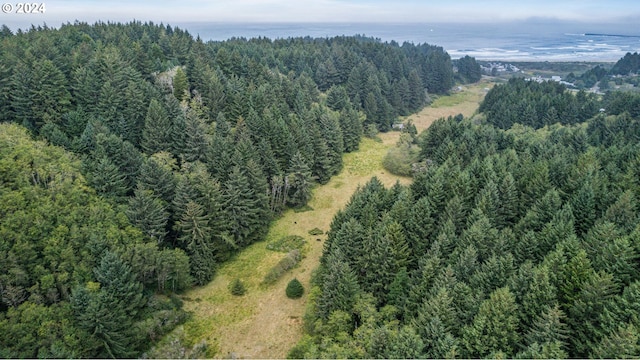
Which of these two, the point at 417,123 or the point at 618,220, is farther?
the point at 417,123

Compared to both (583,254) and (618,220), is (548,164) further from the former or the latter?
(583,254)

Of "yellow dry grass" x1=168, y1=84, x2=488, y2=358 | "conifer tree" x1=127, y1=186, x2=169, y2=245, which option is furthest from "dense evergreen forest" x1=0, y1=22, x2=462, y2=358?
"yellow dry grass" x1=168, y1=84, x2=488, y2=358

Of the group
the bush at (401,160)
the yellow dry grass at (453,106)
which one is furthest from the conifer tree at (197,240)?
the yellow dry grass at (453,106)

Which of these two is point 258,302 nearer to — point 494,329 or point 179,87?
point 494,329

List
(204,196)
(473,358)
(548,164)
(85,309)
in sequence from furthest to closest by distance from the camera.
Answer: (548,164) → (204,196) → (85,309) → (473,358)

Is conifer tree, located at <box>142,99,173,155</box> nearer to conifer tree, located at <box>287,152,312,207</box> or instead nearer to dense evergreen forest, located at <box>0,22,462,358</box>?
dense evergreen forest, located at <box>0,22,462,358</box>

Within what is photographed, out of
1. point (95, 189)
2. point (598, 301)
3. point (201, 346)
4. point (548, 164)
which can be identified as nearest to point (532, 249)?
point (598, 301)

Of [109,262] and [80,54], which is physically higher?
[80,54]
